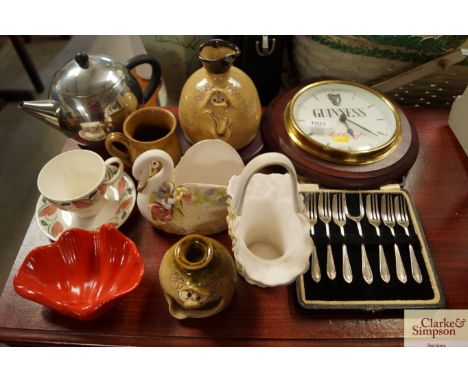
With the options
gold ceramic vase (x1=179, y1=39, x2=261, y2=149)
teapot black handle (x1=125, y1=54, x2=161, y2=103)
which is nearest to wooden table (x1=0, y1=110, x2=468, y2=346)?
gold ceramic vase (x1=179, y1=39, x2=261, y2=149)

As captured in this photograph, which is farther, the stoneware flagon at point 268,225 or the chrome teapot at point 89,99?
the chrome teapot at point 89,99

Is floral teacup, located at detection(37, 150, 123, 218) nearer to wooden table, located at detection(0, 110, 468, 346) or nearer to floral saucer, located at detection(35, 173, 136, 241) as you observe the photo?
floral saucer, located at detection(35, 173, 136, 241)

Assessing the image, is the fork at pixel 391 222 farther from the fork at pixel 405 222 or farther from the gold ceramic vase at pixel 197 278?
the gold ceramic vase at pixel 197 278

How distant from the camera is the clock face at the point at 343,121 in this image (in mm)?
781

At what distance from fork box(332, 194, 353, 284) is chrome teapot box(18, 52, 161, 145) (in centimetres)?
48

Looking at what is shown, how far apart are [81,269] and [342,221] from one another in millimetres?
498

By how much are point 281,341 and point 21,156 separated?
1533 mm

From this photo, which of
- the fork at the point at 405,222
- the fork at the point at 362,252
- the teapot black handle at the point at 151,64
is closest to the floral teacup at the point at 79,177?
the teapot black handle at the point at 151,64

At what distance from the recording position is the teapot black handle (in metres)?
0.86

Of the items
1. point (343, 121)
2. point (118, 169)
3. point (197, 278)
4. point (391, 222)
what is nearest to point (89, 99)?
point (118, 169)

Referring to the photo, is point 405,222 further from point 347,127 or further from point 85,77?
point 85,77

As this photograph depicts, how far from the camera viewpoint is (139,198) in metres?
0.69

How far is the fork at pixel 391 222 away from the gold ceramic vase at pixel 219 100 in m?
0.31

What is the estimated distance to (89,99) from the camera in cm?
76
